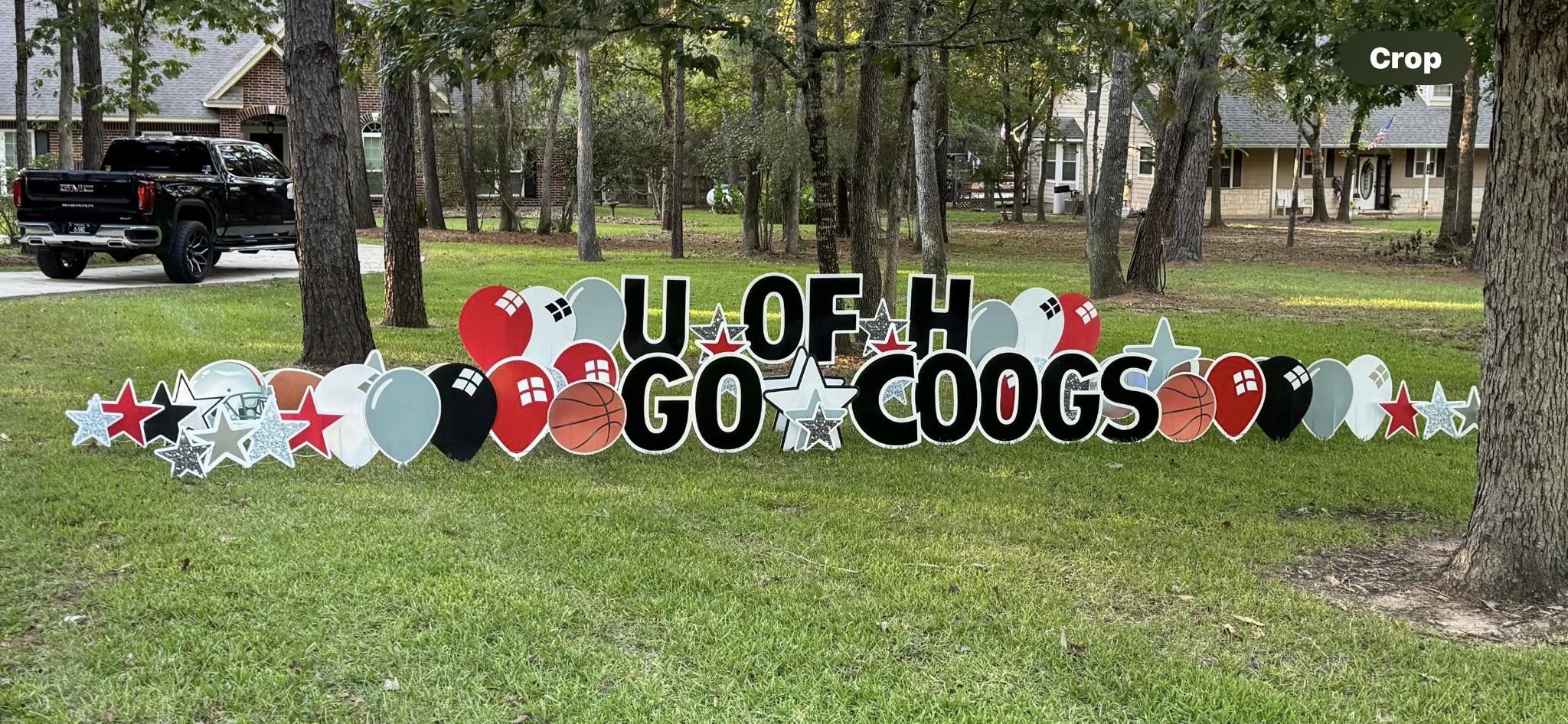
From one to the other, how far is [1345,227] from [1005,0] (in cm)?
3232

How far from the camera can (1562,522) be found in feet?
14.3

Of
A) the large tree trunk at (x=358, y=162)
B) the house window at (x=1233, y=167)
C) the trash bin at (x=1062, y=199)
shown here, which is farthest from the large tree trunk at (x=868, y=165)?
the house window at (x=1233, y=167)

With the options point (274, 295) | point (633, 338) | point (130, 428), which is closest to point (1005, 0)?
point (633, 338)

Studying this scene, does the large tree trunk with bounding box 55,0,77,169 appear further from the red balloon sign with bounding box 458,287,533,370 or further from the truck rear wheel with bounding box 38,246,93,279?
the red balloon sign with bounding box 458,287,533,370

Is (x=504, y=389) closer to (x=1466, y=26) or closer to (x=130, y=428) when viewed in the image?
(x=130, y=428)

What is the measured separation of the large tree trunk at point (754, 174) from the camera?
798 inches

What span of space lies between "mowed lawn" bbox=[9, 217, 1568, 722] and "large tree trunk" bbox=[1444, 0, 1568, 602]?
54cm

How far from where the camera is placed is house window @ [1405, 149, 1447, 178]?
1710 inches

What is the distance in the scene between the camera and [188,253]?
1399 centimetres

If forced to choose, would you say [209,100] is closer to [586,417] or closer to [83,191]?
[83,191]

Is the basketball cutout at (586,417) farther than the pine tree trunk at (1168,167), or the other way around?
the pine tree trunk at (1168,167)

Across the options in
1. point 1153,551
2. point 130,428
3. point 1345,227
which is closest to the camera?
point 1153,551

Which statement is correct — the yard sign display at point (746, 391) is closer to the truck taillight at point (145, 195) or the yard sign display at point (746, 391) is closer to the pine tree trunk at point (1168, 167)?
the pine tree trunk at point (1168, 167)

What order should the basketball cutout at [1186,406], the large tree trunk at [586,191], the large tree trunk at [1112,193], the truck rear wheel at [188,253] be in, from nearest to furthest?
the basketball cutout at [1186,406]
the truck rear wheel at [188,253]
the large tree trunk at [1112,193]
the large tree trunk at [586,191]
